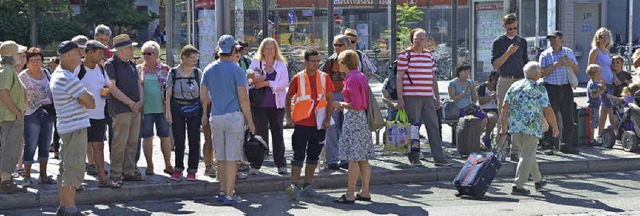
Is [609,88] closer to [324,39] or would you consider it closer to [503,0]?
[503,0]

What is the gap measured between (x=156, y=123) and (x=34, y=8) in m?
28.5

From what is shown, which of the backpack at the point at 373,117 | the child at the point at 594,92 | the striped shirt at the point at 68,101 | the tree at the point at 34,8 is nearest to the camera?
the striped shirt at the point at 68,101

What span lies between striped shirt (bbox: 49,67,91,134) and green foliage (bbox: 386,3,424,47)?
985 centimetres

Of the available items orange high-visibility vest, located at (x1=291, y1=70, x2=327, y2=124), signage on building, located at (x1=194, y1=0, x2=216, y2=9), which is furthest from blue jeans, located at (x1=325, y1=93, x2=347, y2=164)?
signage on building, located at (x1=194, y1=0, x2=216, y2=9)

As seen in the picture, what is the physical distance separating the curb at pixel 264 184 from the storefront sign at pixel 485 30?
5416 millimetres

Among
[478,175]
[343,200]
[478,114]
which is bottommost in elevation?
[343,200]

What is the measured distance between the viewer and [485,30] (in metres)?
18.5

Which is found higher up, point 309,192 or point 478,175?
point 478,175

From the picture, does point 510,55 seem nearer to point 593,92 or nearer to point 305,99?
point 593,92

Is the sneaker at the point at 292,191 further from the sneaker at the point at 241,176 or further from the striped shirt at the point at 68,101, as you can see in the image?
the striped shirt at the point at 68,101

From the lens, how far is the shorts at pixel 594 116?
14.8 m

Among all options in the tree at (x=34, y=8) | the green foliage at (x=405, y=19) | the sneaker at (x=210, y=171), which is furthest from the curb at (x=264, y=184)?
the tree at (x=34, y=8)

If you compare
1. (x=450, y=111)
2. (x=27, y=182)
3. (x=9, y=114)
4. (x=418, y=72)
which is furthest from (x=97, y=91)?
(x=450, y=111)

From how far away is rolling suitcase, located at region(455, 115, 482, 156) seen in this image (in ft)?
43.8
